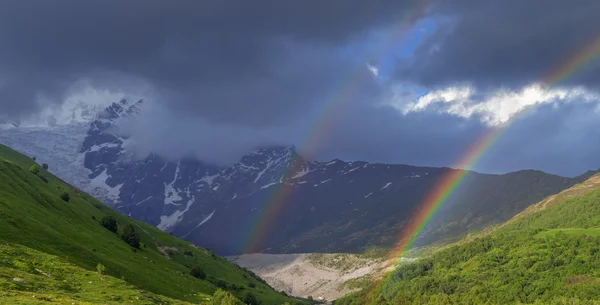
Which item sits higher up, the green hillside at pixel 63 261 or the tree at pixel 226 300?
the green hillside at pixel 63 261

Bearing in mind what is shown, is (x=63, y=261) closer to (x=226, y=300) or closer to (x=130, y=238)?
(x=226, y=300)

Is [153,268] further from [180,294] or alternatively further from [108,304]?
[108,304]

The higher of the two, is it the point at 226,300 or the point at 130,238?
the point at 130,238

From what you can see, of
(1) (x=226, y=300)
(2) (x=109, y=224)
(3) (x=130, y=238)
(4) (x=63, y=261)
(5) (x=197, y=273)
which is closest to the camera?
(4) (x=63, y=261)

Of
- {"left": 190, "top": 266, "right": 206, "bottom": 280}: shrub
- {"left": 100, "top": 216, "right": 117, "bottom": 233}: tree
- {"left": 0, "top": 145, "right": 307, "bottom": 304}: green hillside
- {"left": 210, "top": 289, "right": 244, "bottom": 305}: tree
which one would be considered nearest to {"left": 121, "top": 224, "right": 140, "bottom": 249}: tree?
{"left": 0, "top": 145, "right": 307, "bottom": 304}: green hillside

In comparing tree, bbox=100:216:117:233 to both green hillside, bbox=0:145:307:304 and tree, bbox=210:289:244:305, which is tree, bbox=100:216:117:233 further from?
tree, bbox=210:289:244:305

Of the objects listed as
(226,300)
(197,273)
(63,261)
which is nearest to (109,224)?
(197,273)

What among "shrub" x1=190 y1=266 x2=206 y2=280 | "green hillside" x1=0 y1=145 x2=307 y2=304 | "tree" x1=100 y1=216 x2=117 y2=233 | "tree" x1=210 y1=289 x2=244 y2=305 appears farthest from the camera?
"shrub" x1=190 y1=266 x2=206 y2=280

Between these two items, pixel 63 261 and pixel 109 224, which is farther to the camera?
pixel 109 224

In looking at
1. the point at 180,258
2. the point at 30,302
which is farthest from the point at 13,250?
the point at 180,258

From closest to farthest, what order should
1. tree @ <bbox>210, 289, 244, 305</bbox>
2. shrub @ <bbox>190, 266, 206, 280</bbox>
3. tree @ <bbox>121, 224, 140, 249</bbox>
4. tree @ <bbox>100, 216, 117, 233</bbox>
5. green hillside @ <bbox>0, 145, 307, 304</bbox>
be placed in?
1. green hillside @ <bbox>0, 145, 307, 304</bbox>
2. tree @ <bbox>210, 289, 244, 305</bbox>
3. tree @ <bbox>121, 224, 140, 249</bbox>
4. tree @ <bbox>100, 216, 117, 233</bbox>
5. shrub @ <bbox>190, 266, 206, 280</bbox>

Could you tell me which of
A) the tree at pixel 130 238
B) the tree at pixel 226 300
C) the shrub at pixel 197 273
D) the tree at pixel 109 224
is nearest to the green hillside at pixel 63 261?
the shrub at pixel 197 273

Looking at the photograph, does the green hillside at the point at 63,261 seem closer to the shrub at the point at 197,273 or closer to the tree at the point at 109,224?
the shrub at the point at 197,273

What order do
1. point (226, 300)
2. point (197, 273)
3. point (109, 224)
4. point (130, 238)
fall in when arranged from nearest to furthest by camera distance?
1. point (226, 300)
2. point (130, 238)
3. point (109, 224)
4. point (197, 273)
